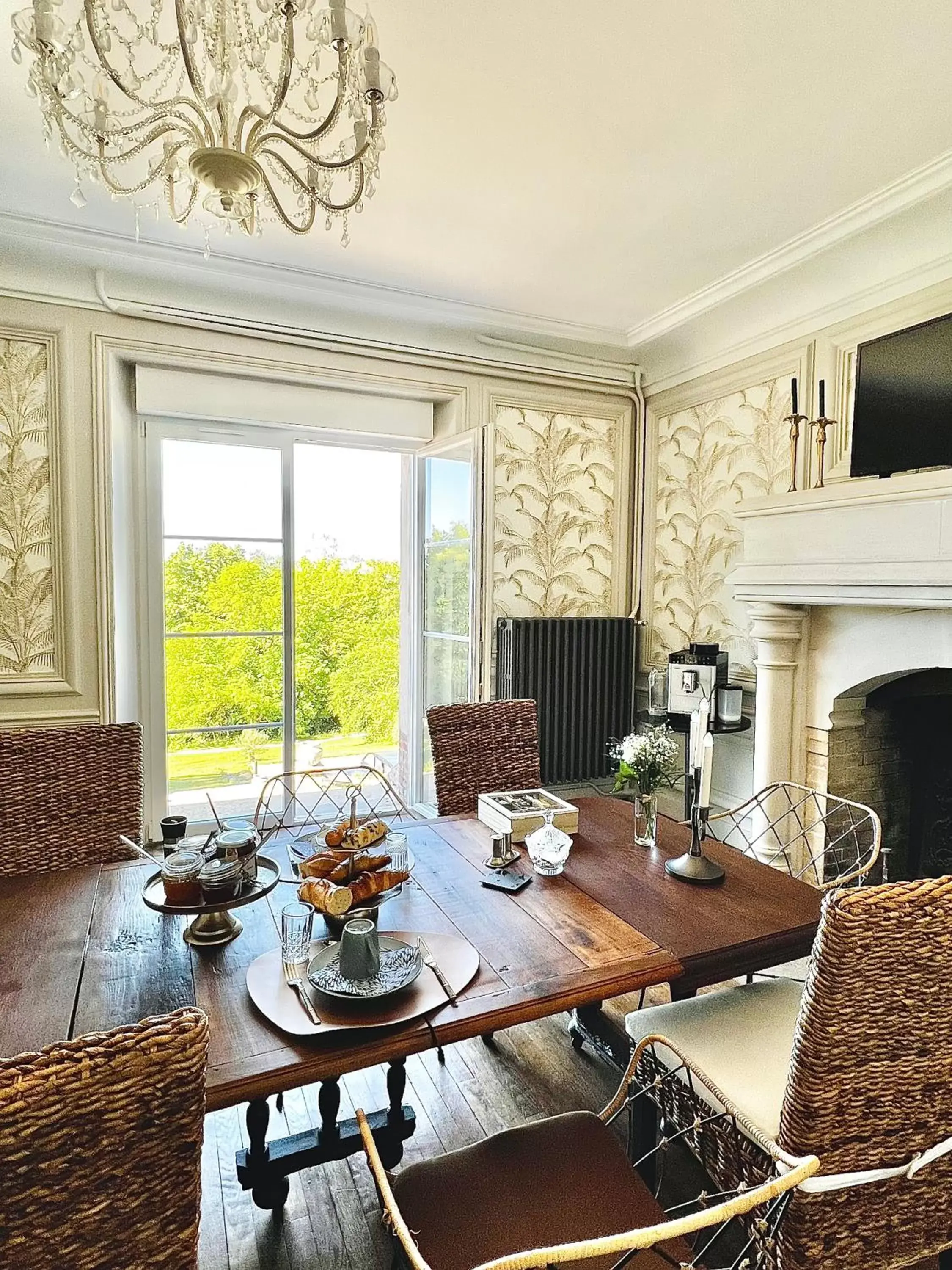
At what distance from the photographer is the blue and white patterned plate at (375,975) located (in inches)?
41.8

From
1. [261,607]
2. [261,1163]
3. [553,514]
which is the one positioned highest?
[553,514]

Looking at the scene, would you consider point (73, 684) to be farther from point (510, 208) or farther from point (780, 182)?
point (780, 182)

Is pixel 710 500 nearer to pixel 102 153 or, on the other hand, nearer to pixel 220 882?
pixel 102 153

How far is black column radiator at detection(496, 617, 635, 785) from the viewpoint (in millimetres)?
3557

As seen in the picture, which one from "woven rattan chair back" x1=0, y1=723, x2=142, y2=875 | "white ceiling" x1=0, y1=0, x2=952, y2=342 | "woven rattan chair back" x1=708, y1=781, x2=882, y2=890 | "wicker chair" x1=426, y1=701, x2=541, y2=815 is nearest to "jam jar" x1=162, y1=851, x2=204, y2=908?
"woven rattan chair back" x1=0, y1=723, x2=142, y2=875

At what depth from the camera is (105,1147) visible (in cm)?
62

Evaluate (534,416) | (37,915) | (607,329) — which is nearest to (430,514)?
(534,416)

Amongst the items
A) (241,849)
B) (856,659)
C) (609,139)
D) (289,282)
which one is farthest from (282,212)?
(856,659)

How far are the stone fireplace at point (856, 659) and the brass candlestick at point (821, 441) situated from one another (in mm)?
126

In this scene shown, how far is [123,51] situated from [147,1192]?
93.7 inches

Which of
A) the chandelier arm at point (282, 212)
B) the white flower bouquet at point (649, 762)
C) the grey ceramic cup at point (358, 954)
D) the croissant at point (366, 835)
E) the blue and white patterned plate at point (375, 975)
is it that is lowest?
the blue and white patterned plate at point (375, 975)

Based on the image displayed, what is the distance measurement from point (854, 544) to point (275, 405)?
8.57 feet

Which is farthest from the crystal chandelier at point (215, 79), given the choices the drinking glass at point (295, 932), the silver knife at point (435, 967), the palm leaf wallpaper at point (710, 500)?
the palm leaf wallpaper at point (710, 500)

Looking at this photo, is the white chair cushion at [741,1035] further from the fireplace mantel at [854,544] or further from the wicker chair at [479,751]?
the fireplace mantel at [854,544]
